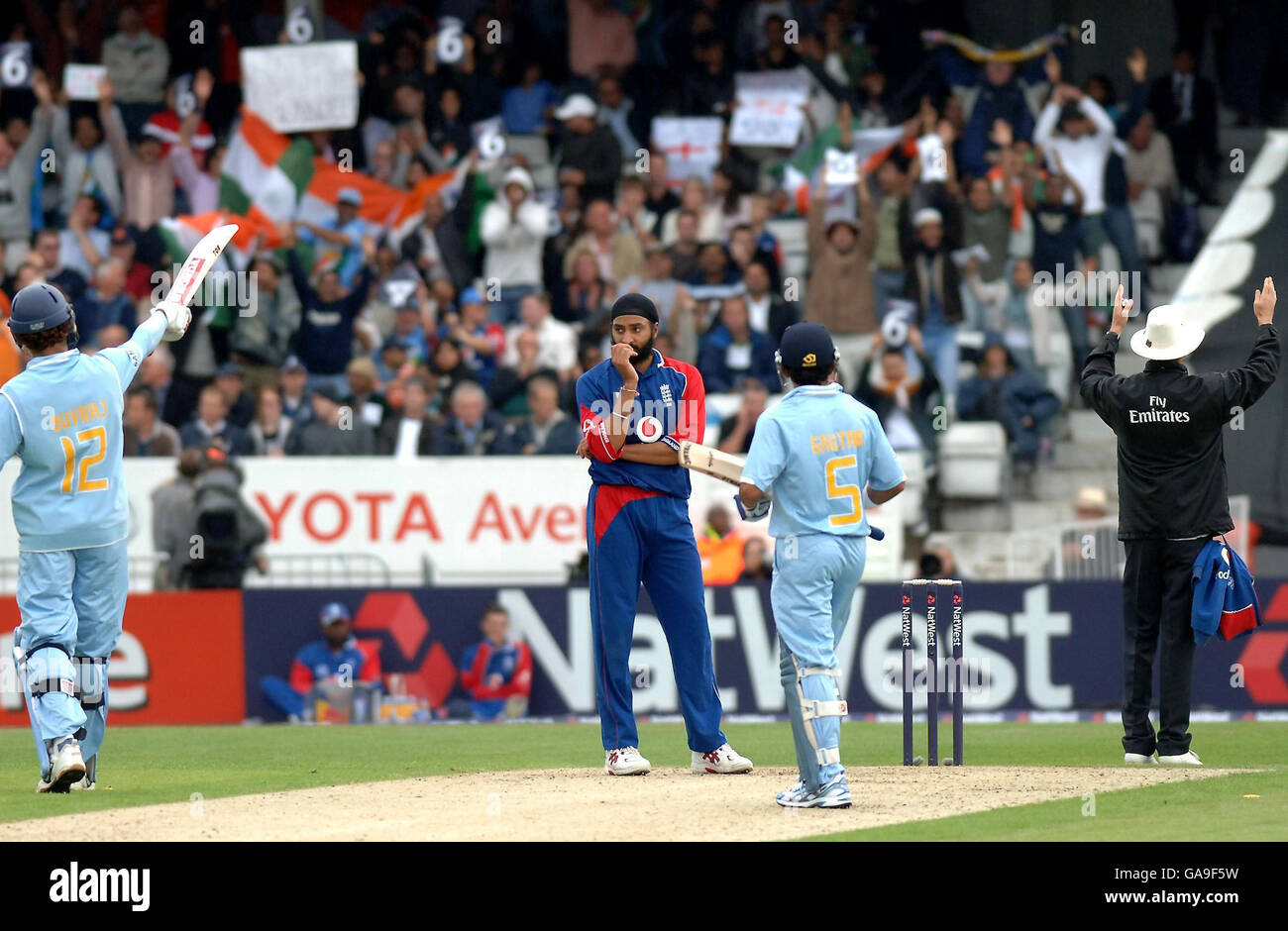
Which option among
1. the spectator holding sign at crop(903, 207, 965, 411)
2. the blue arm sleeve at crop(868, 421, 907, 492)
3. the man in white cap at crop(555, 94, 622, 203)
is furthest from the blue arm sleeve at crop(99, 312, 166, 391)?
the man in white cap at crop(555, 94, 622, 203)

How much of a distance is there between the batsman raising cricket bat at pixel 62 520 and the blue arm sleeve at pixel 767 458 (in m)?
3.45

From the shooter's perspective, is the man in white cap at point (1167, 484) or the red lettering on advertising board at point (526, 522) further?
the red lettering on advertising board at point (526, 522)

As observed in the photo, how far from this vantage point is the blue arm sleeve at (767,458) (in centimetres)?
902

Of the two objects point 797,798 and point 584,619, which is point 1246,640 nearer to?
point 584,619

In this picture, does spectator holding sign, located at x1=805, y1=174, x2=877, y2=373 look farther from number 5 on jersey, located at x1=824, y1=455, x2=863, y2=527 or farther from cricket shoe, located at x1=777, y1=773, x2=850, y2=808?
cricket shoe, located at x1=777, y1=773, x2=850, y2=808

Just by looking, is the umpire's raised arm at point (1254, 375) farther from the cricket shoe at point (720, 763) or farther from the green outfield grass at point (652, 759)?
the cricket shoe at point (720, 763)

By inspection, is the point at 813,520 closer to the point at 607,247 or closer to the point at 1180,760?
the point at 1180,760

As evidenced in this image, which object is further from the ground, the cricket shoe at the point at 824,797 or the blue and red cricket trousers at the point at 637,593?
the blue and red cricket trousers at the point at 637,593

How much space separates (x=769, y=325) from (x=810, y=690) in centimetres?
1226

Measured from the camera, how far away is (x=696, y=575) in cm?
1074

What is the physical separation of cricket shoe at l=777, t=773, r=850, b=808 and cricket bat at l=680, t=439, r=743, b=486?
1472 millimetres

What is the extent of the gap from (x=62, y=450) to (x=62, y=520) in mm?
358

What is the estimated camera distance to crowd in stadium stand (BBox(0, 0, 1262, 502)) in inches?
803

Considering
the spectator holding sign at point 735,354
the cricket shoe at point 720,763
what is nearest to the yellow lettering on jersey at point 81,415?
the cricket shoe at point 720,763
